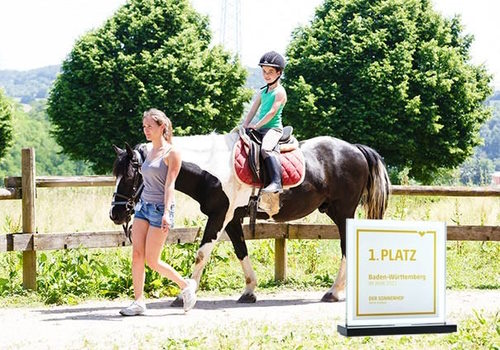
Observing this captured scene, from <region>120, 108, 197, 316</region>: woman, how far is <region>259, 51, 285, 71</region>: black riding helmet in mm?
1462

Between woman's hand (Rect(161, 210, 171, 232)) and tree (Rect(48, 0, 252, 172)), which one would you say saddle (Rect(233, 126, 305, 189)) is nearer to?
woman's hand (Rect(161, 210, 171, 232))

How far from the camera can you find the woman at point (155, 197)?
25.6ft

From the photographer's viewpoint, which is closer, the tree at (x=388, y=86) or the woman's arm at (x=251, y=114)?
the woman's arm at (x=251, y=114)

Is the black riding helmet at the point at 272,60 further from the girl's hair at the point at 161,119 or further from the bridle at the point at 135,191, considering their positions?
the bridle at the point at 135,191

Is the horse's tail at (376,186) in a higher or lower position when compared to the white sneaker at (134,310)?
higher

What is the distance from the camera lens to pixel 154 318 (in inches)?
314

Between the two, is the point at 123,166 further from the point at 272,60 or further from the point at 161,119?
the point at 272,60

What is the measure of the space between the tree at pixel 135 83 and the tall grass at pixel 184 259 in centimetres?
2285

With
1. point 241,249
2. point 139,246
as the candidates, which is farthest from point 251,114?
point 139,246

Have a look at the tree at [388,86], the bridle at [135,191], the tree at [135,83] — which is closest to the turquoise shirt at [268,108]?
the bridle at [135,191]

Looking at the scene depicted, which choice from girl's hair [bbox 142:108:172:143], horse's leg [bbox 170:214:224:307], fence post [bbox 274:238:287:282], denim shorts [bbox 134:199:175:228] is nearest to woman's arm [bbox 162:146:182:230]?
denim shorts [bbox 134:199:175:228]

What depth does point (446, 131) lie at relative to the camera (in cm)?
3838

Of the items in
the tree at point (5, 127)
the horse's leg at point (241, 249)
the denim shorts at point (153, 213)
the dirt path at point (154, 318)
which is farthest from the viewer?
the tree at point (5, 127)

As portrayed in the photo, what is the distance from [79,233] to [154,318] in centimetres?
224
